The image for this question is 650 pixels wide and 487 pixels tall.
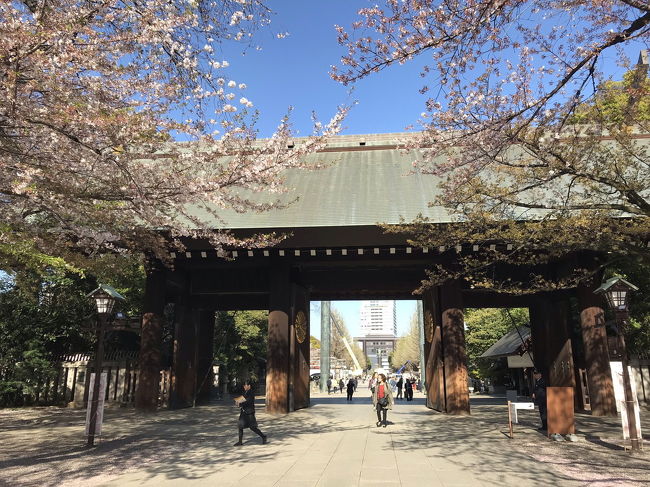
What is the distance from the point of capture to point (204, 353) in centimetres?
1812

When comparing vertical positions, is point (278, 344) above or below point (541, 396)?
above

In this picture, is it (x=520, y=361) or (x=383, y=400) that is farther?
(x=520, y=361)

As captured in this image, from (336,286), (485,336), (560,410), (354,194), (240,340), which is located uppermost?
(354,194)

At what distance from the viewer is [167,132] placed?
7.37 m

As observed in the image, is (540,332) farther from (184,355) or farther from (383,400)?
(184,355)

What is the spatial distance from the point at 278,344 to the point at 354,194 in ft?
18.3

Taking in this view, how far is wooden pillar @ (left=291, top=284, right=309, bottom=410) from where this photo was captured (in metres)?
15.3

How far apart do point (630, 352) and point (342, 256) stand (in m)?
11.2

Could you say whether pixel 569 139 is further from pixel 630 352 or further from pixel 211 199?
pixel 630 352

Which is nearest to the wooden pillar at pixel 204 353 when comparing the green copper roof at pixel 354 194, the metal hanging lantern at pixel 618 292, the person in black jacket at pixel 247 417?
the green copper roof at pixel 354 194

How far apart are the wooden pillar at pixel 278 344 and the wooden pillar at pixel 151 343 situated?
12.6 feet

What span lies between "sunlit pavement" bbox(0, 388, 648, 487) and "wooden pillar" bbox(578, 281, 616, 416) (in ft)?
2.21

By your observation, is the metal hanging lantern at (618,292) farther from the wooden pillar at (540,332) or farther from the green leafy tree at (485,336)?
the green leafy tree at (485,336)

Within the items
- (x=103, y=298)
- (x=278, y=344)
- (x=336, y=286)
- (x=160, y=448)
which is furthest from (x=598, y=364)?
(x=103, y=298)
